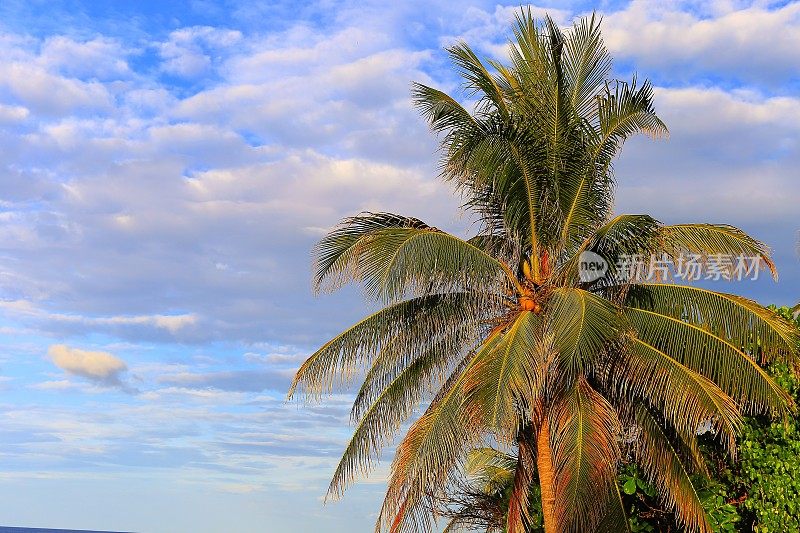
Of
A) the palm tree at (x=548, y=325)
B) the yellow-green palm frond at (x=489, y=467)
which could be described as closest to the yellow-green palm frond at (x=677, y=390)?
the palm tree at (x=548, y=325)

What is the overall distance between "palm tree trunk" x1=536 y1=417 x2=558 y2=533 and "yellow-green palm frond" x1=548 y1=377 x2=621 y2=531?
0.21 meters

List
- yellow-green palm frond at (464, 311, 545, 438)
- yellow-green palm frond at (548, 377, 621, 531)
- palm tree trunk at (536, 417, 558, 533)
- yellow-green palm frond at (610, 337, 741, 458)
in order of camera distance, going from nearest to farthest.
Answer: yellow-green palm frond at (464, 311, 545, 438), yellow-green palm frond at (610, 337, 741, 458), yellow-green palm frond at (548, 377, 621, 531), palm tree trunk at (536, 417, 558, 533)

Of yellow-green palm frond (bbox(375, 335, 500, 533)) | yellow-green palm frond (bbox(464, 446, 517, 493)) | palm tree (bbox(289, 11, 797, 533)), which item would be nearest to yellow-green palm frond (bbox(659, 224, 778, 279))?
palm tree (bbox(289, 11, 797, 533))

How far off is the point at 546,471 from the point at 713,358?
2.97 m

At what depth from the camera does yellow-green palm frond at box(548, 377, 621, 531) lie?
13859 mm

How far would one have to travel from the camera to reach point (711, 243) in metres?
14.7

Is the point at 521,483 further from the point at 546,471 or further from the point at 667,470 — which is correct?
the point at 667,470

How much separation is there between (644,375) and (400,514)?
14.0ft

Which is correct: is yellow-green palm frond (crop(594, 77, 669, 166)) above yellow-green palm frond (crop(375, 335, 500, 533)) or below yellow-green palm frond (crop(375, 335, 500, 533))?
above

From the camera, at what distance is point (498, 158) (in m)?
15.3

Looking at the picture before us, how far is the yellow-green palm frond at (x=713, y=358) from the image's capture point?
14.3 m

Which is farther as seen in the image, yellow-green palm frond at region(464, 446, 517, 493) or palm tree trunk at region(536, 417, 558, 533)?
yellow-green palm frond at region(464, 446, 517, 493)

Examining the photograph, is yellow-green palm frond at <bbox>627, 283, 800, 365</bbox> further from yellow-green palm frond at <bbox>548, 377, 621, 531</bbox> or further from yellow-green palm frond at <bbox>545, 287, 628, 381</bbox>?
yellow-green palm frond at <bbox>548, 377, 621, 531</bbox>

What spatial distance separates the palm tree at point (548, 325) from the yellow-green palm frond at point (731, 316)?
0.02 m
